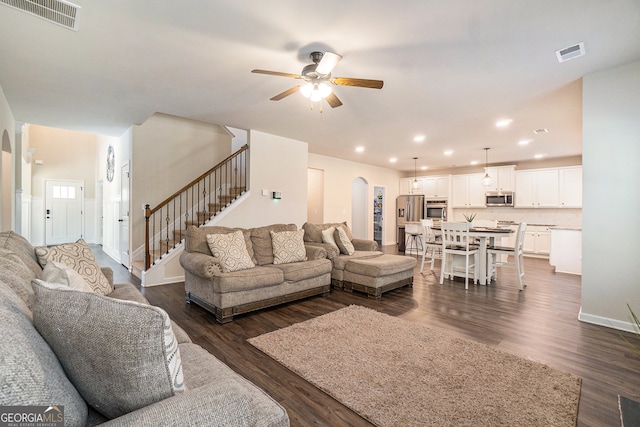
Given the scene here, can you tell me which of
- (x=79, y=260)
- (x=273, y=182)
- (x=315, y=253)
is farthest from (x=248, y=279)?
(x=273, y=182)

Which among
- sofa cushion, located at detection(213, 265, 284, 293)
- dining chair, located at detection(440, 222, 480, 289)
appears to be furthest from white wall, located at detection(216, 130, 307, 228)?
dining chair, located at detection(440, 222, 480, 289)

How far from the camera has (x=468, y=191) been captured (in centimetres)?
902

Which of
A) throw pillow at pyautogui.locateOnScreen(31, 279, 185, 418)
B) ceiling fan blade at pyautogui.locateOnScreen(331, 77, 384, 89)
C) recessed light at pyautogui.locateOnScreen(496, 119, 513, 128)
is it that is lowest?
throw pillow at pyautogui.locateOnScreen(31, 279, 185, 418)

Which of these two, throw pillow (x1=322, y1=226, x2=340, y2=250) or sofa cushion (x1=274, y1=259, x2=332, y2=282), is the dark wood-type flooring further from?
throw pillow (x1=322, y1=226, x2=340, y2=250)

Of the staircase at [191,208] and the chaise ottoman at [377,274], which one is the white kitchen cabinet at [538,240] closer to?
the chaise ottoman at [377,274]

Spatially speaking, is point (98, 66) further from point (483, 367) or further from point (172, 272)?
point (483, 367)

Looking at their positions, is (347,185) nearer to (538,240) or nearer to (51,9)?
(538,240)

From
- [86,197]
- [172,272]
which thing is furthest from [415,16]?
[86,197]

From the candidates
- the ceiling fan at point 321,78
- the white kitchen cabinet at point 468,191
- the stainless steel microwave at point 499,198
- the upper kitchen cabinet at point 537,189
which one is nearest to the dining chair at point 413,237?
the white kitchen cabinet at point 468,191

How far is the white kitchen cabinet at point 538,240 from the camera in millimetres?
7489

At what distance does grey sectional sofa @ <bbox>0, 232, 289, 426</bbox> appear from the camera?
0.76 meters

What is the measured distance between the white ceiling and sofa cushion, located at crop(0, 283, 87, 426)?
2272 millimetres

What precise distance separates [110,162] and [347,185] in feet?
20.2

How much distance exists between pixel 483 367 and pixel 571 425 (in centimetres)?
61
